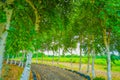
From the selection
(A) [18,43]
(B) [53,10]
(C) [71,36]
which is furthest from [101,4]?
(C) [71,36]

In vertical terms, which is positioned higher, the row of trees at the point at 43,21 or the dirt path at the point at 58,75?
the row of trees at the point at 43,21

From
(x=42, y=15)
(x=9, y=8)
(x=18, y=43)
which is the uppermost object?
(x=42, y=15)

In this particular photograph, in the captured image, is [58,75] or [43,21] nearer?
[43,21]

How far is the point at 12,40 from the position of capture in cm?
1691

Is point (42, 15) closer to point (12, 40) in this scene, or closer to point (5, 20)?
point (12, 40)

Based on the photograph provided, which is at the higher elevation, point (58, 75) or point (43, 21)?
point (43, 21)

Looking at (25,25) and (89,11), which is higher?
(89,11)

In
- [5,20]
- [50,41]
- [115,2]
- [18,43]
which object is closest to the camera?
[5,20]

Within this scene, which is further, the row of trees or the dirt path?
the dirt path

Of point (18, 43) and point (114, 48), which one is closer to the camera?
point (18, 43)

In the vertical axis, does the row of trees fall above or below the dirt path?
above

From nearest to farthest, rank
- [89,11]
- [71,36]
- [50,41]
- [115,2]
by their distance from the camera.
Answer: [115,2]
[89,11]
[71,36]
[50,41]

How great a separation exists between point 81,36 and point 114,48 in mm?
21617

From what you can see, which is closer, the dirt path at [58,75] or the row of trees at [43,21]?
the row of trees at [43,21]
